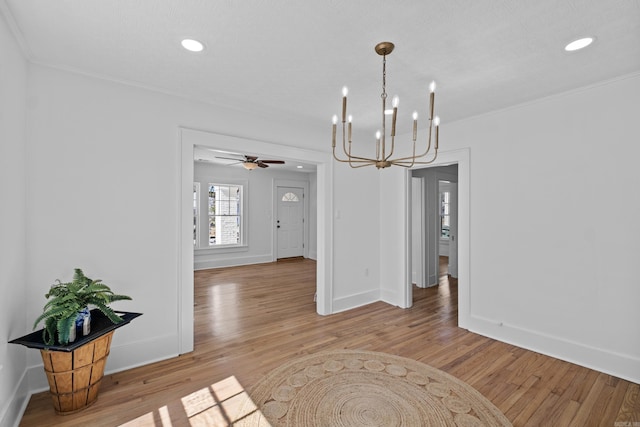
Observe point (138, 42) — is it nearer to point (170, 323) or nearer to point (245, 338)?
point (170, 323)

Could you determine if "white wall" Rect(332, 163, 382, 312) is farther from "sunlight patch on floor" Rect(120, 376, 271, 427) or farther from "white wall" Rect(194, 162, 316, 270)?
"white wall" Rect(194, 162, 316, 270)

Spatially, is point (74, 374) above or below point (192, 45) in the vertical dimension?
below

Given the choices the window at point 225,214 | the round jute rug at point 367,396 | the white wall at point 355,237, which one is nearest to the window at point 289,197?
the window at point 225,214

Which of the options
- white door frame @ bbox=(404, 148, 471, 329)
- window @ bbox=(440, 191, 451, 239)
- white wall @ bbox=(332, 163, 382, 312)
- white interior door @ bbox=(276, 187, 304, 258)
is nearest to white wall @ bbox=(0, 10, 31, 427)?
white wall @ bbox=(332, 163, 382, 312)

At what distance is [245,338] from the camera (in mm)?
3350

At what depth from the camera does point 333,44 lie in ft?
6.70

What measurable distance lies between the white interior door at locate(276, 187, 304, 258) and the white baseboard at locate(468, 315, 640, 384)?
5.79 metres

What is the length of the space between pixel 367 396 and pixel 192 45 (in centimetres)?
281

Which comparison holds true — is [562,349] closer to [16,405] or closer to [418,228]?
[418,228]

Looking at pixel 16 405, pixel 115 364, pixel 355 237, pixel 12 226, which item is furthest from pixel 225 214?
pixel 16 405

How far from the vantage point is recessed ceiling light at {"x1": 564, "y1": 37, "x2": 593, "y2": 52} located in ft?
6.51

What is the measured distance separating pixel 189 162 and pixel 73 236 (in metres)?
1.11

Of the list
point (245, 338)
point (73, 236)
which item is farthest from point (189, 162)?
point (245, 338)

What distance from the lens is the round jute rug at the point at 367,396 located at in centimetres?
205
